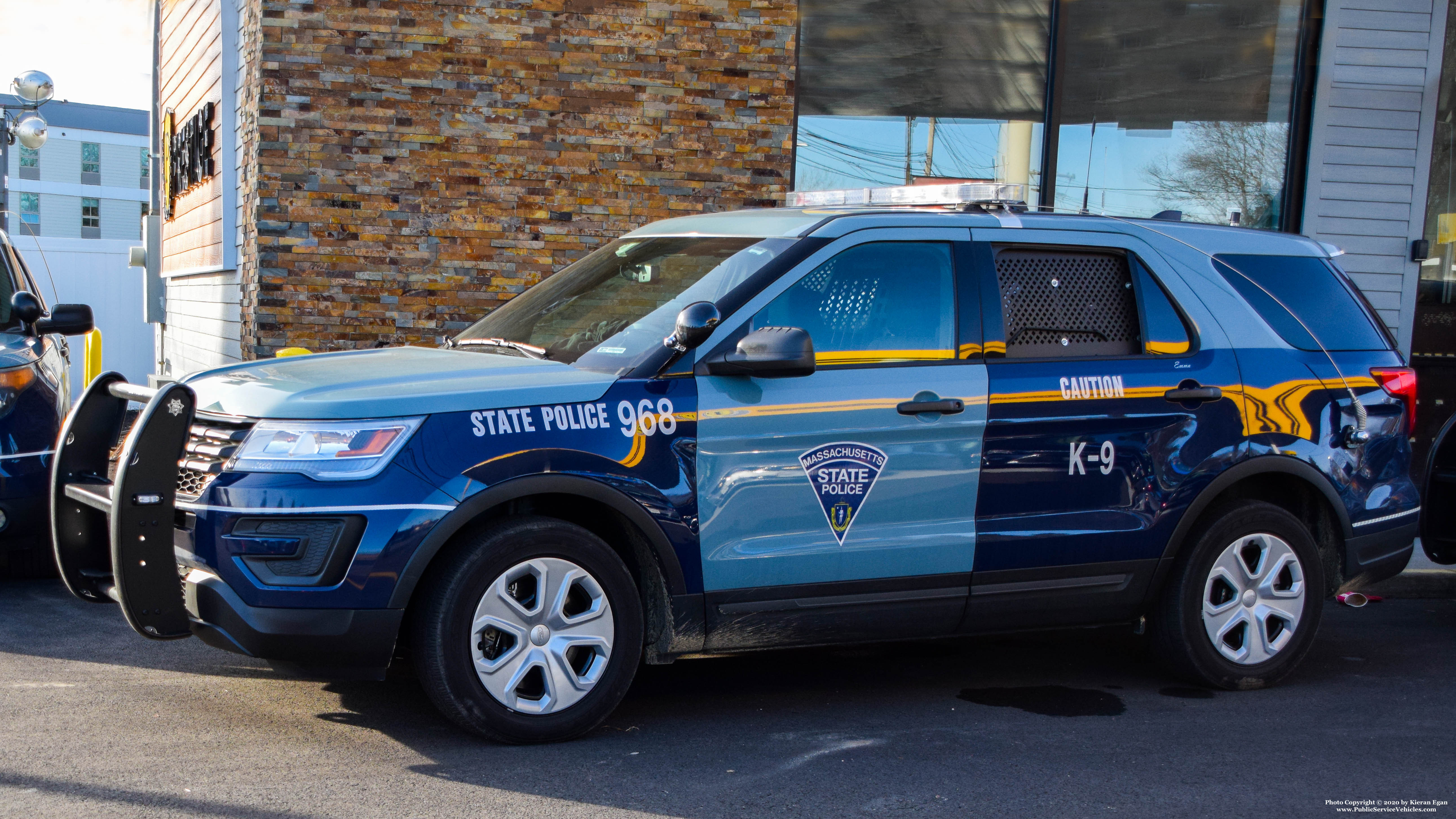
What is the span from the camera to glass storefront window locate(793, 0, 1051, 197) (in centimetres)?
1052

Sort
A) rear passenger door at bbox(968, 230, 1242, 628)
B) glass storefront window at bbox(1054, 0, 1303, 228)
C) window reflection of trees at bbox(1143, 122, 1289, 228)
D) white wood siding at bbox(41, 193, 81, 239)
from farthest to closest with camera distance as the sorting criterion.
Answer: white wood siding at bbox(41, 193, 81, 239) → window reflection of trees at bbox(1143, 122, 1289, 228) → glass storefront window at bbox(1054, 0, 1303, 228) → rear passenger door at bbox(968, 230, 1242, 628)

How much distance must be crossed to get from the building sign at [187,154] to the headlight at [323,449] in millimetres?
8459

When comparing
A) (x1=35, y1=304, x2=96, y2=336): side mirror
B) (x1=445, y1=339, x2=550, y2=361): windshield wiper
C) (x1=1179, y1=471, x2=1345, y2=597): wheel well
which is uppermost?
(x1=445, y1=339, x2=550, y2=361): windshield wiper

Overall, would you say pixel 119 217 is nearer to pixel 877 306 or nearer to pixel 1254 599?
pixel 877 306

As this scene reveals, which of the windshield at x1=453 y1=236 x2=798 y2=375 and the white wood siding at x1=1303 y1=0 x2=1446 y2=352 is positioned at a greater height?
the white wood siding at x1=1303 y1=0 x2=1446 y2=352

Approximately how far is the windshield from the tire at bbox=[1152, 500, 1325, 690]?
2130mm

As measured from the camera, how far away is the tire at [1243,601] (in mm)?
5328

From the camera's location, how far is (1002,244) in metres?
5.10

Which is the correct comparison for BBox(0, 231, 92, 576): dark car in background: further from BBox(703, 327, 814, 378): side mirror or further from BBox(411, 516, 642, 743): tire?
BBox(703, 327, 814, 378): side mirror

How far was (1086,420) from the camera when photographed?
5.04 meters

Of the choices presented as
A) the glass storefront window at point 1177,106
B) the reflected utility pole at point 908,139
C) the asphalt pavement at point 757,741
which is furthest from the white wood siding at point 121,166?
the asphalt pavement at point 757,741

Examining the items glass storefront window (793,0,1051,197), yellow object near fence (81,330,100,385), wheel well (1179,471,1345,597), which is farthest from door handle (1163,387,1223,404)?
yellow object near fence (81,330,100,385)

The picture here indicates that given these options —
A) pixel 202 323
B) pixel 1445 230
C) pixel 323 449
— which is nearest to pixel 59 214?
pixel 202 323

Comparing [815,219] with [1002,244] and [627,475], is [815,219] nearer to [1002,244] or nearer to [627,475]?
[1002,244]
